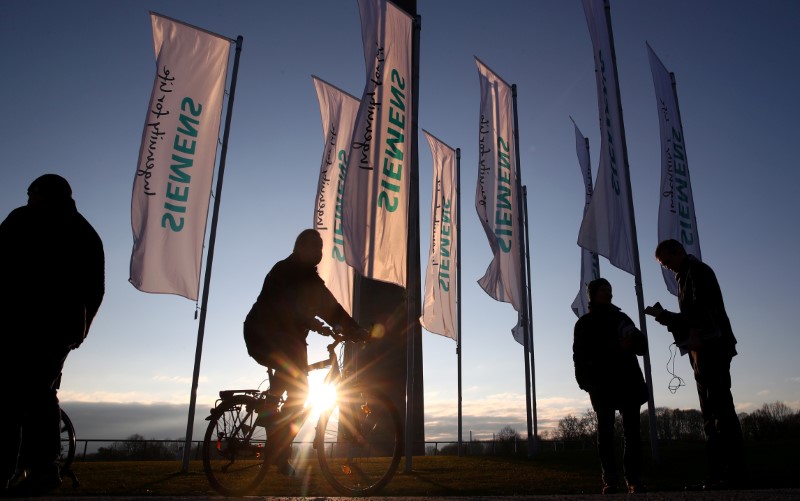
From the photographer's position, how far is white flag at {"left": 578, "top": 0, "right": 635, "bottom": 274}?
34.3 feet

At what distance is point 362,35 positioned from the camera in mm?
10289

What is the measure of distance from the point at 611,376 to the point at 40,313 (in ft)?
14.9

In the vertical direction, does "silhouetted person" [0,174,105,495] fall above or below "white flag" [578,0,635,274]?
below

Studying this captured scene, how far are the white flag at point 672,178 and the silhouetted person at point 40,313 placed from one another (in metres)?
10.1

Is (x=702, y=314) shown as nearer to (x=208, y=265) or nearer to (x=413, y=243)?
(x=413, y=243)

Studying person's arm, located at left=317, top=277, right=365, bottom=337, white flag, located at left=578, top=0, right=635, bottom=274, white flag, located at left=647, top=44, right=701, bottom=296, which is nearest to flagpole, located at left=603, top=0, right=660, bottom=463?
white flag, located at left=578, top=0, right=635, bottom=274

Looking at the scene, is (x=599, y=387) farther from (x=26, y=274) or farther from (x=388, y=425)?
(x=26, y=274)

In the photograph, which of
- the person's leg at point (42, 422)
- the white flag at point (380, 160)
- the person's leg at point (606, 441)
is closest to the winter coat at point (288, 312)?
the person's leg at point (42, 422)

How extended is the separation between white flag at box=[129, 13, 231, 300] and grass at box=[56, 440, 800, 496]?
3.09m

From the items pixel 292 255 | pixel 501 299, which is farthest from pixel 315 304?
pixel 501 299

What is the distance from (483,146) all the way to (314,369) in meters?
9.55

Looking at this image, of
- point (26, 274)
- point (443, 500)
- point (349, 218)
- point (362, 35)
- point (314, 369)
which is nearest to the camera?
point (443, 500)

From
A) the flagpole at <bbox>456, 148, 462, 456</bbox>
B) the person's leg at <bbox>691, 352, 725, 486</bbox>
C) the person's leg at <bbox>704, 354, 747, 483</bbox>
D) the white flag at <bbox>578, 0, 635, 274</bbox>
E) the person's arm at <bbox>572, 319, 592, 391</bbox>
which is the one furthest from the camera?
the flagpole at <bbox>456, 148, 462, 456</bbox>

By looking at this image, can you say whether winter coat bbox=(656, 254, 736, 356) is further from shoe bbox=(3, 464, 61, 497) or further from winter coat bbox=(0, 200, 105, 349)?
shoe bbox=(3, 464, 61, 497)
